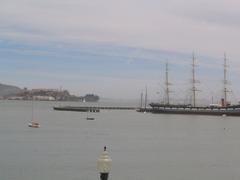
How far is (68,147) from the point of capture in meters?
61.2

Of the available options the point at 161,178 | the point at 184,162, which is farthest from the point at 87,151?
the point at 161,178

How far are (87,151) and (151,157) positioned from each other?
301 inches

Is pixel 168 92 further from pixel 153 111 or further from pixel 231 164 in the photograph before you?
pixel 231 164

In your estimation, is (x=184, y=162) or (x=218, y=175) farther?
(x=184, y=162)

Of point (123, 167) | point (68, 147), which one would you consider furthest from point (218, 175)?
point (68, 147)

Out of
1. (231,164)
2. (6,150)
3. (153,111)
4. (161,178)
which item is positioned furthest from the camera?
(153,111)

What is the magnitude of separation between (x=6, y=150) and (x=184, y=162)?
1850cm

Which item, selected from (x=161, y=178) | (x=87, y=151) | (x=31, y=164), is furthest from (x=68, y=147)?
(x=161, y=178)

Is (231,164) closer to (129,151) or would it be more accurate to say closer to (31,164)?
(129,151)

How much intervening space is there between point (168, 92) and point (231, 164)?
14684 centimetres

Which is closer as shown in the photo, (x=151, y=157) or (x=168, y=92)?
(x=151, y=157)

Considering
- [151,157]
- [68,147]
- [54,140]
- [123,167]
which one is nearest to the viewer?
[123,167]

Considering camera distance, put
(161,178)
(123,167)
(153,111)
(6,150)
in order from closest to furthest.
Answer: (161,178), (123,167), (6,150), (153,111)

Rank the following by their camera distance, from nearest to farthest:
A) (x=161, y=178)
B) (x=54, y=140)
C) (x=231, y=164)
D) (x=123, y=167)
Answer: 1. (x=161, y=178)
2. (x=123, y=167)
3. (x=231, y=164)
4. (x=54, y=140)
